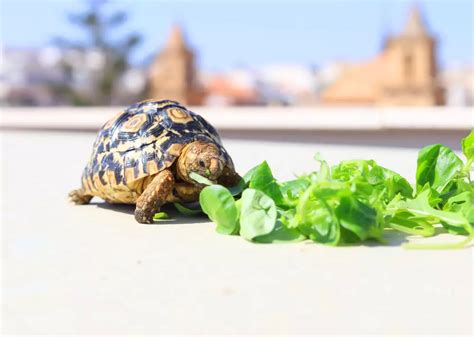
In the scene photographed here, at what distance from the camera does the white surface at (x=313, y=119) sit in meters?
5.10

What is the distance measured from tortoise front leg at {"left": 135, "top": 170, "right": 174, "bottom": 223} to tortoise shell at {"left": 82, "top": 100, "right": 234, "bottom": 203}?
0.12ft

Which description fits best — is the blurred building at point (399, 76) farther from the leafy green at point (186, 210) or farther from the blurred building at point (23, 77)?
the leafy green at point (186, 210)

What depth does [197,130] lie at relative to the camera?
2250mm

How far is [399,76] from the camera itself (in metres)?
56.4

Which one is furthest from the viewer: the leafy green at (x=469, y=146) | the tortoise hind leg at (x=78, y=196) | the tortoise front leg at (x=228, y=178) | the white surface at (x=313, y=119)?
the white surface at (x=313, y=119)

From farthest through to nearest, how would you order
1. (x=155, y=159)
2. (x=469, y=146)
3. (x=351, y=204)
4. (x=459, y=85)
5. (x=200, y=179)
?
(x=459, y=85)
(x=155, y=159)
(x=200, y=179)
(x=469, y=146)
(x=351, y=204)

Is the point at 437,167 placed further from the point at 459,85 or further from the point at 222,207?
the point at 459,85

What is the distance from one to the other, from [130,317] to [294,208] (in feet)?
2.40

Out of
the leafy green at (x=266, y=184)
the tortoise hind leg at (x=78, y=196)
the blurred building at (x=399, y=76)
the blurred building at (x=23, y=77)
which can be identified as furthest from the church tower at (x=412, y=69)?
the leafy green at (x=266, y=184)

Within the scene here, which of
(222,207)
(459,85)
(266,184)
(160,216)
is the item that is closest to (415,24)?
(459,85)

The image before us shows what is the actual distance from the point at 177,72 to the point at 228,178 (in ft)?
191

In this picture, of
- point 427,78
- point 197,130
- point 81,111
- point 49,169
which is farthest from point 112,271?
point 427,78

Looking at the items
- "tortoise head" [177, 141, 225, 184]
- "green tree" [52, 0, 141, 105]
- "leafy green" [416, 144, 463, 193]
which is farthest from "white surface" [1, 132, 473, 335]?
"green tree" [52, 0, 141, 105]

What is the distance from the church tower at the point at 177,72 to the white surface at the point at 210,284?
55342mm
